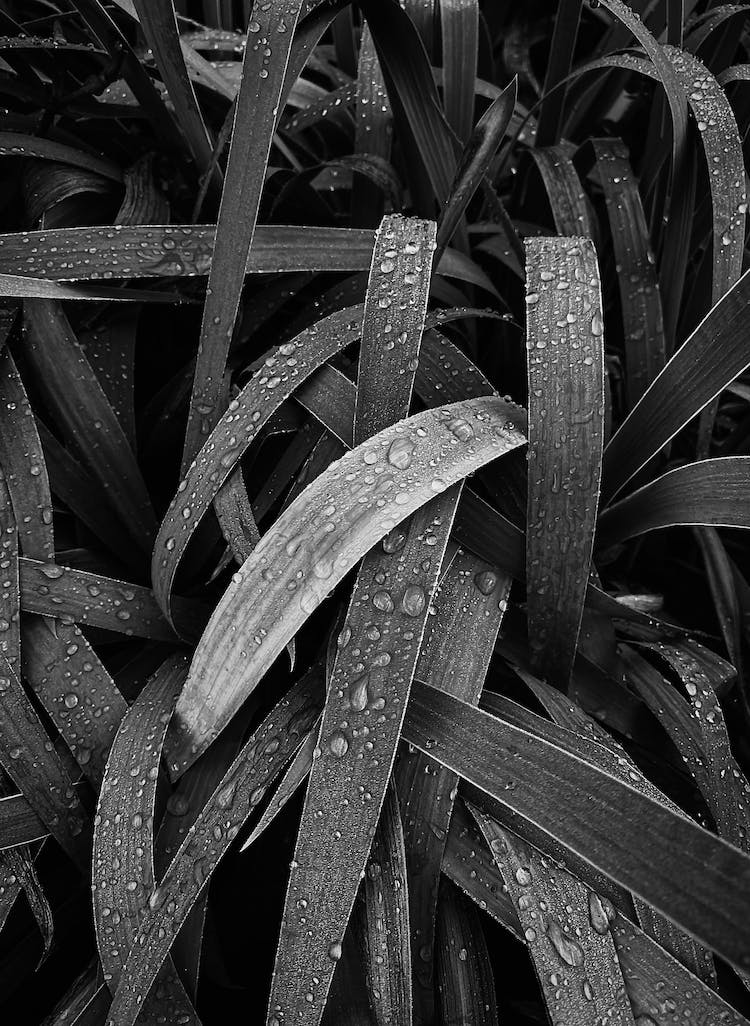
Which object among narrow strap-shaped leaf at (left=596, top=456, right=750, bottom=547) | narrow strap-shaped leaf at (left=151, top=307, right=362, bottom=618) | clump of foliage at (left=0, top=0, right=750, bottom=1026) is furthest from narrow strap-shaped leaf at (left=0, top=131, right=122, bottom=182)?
narrow strap-shaped leaf at (left=596, top=456, right=750, bottom=547)

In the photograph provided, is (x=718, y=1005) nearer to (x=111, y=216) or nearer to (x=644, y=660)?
(x=644, y=660)

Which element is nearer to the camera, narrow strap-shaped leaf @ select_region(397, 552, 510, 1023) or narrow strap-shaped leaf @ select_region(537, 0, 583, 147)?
narrow strap-shaped leaf @ select_region(397, 552, 510, 1023)

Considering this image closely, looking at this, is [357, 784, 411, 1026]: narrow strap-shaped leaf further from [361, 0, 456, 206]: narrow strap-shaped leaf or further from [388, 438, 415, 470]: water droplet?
[361, 0, 456, 206]: narrow strap-shaped leaf

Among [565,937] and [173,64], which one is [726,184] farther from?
[565,937]

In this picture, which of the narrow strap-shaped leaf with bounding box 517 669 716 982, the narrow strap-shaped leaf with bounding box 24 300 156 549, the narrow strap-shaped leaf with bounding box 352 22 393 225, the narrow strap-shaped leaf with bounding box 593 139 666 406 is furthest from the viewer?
the narrow strap-shaped leaf with bounding box 352 22 393 225

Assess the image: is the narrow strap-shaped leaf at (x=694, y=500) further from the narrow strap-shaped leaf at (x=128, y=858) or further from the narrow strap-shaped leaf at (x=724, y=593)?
the narrow strap-shaped leaf at (x=128, y=858)

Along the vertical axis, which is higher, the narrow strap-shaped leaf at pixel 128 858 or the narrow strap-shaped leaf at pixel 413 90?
the narrow strap-shaped leaf at pixel 413 90

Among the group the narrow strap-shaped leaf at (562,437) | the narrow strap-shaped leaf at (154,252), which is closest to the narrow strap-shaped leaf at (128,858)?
the narrow strap-shaped leaf at (562,437)

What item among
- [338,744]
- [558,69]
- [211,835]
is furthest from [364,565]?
[558,69]
